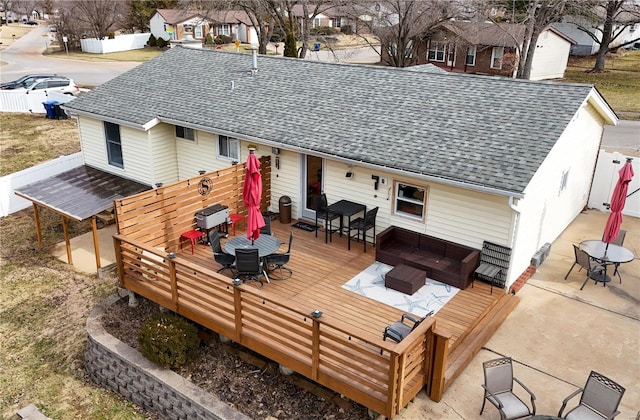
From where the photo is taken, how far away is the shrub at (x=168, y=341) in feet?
30.2

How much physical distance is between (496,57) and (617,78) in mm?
9752

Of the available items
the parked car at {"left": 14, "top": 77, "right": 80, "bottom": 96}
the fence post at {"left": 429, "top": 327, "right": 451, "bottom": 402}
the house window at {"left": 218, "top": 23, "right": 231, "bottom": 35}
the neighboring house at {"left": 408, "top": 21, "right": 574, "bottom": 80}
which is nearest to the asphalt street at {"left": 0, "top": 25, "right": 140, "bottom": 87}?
the parked car at {"left": 14, "top": 77, "right": 80, "bottom": 96}

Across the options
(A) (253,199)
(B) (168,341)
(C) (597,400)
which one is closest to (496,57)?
(A) (253,199)

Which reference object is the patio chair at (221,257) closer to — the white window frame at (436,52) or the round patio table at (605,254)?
the round patio table at (605,254)

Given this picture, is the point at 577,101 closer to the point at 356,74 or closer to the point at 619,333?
the point at 619,333

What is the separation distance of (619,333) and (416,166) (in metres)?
5.15

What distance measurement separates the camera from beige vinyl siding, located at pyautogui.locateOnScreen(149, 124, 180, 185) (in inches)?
616

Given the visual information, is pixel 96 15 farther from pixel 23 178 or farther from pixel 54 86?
pixel 23 178

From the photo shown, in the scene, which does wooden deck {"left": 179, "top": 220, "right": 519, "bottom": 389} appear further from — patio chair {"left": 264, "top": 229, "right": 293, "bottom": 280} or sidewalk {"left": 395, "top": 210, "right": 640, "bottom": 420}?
sidewalk {"left": 395, "top": 210, "right": 640, "bottom": 420}

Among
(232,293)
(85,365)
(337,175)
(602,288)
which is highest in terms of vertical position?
(337,175)

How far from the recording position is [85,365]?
421 inches

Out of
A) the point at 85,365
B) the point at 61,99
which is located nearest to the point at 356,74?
the point at 85,365

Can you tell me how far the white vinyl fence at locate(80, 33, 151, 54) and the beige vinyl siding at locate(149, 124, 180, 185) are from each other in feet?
159

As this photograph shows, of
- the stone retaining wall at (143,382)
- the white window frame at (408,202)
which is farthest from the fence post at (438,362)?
the white window frame at (408,202)
